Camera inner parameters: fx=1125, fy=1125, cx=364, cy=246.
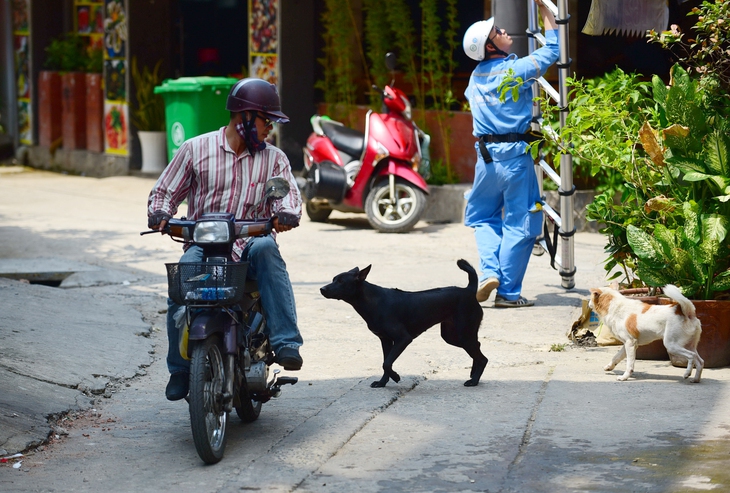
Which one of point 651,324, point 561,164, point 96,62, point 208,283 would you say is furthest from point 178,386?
point 96,62

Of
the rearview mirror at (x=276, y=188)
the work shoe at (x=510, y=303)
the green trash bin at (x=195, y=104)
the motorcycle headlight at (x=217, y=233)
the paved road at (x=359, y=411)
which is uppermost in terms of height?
the green trash bin at (x=195, y=104)

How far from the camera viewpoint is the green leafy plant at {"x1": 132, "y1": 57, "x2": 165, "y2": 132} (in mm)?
15570

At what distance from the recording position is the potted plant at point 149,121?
15.5m

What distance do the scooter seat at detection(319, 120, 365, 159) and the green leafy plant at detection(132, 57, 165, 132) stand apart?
4.65 m

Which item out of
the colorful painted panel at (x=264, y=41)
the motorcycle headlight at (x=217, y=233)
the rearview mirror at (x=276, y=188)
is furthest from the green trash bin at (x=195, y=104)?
the motorcycle headlight at (x=217, y=233)

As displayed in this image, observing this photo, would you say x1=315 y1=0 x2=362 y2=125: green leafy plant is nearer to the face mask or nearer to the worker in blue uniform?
the worker in blue uniform

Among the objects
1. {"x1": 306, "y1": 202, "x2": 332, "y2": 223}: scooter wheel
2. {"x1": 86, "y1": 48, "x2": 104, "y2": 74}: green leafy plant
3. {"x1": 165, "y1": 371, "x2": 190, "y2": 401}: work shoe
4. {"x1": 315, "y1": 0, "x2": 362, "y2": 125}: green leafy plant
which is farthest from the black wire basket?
{"x1": 86, "y1": 48, "x2": 104, "y2": 74}: green leafy plant

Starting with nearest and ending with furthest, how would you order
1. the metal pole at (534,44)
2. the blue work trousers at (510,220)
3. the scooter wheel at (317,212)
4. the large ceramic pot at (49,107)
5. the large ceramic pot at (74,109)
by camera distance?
the blue work trousers at (510,220) → the metal pole at (534,44) → the scooter wheel at (317,212) → the large ceramic pot at (74,109) → the large ceramic pot at (49,107)

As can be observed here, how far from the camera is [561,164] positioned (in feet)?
25.8

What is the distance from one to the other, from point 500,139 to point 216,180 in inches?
126

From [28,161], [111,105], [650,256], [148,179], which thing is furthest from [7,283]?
[28,161]

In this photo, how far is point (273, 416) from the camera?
5.26 meters

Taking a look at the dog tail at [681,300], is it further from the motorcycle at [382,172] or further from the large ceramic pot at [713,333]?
the motorcycle at [382,172]

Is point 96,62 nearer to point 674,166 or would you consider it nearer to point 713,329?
point 674,166
